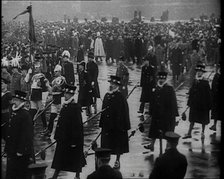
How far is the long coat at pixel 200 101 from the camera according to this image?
10711 millimetres

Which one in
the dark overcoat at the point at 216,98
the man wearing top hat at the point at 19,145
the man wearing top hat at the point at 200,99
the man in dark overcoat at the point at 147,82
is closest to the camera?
the man wearing top hat at the point at 19,145

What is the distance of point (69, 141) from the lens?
8398 mm

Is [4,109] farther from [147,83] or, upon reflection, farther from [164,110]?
[147,83]

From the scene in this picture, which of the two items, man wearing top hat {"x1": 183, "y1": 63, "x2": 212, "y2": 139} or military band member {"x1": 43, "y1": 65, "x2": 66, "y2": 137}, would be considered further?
military band member {"x1": 43, "y1": 65, "x2": 66, "y2": 137}

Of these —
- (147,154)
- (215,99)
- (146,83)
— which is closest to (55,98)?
(147,154)

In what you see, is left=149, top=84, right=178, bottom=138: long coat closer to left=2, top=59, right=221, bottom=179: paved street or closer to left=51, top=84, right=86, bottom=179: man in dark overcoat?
left=2, top=59, right=221, bottom=179: paved street

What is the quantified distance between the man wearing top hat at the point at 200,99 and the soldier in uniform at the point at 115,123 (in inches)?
86.6

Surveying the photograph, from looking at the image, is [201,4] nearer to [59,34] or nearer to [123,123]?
[59,34]

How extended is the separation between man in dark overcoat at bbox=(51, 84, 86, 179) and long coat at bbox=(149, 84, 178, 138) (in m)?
2.06

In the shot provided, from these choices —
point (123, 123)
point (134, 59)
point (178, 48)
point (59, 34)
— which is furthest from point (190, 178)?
point (59, 34)

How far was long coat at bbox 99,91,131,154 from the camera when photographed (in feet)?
30.0

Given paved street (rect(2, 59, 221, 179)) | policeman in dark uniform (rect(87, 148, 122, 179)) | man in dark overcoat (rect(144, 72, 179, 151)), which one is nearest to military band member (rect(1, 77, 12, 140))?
paved street (rect(2, 59, 221, 179))

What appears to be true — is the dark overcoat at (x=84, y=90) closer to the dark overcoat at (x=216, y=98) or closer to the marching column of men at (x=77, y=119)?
the marching column of men at (x=77, y=119)

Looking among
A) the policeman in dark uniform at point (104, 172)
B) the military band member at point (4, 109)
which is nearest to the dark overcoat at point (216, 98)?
the military band member at point (4, 109)
